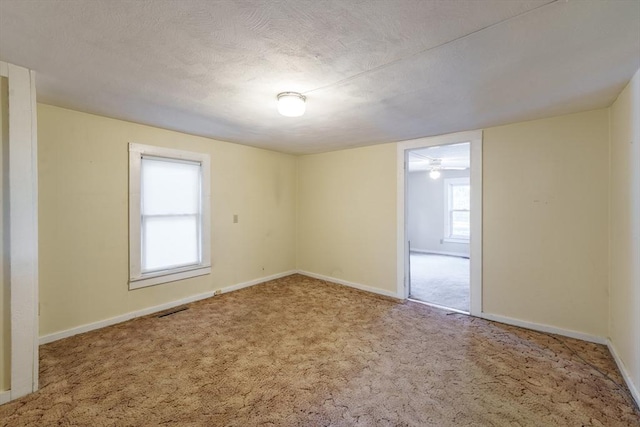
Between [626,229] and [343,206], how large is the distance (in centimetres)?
344

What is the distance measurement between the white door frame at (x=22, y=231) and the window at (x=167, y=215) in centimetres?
133

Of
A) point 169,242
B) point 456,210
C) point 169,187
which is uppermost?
point 169,187

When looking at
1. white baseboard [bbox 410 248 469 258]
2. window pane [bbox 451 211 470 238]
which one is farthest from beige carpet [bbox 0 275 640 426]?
window pane [bbox 451 211 470 238]

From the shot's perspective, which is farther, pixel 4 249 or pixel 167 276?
pixel 167 276

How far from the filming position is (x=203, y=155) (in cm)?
418

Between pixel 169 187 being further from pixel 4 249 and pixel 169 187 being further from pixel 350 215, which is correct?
pixel 350 215

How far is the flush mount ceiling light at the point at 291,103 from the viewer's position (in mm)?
2438

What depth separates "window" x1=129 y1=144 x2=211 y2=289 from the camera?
11.5 ft

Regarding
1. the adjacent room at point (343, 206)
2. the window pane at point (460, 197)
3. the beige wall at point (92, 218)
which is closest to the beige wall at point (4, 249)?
the adjacent room at point (343, 206)

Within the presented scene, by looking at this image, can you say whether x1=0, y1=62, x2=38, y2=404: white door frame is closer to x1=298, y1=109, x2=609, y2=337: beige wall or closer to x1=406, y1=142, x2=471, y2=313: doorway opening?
x1=298, y1=109, x2=609, y2=337: beige wall

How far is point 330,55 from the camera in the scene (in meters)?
1.83

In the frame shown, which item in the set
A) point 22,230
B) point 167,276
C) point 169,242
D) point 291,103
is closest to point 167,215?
point 169,242

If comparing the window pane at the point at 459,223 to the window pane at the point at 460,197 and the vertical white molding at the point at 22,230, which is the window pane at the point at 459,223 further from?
the vertical white molding at the point at 22,230

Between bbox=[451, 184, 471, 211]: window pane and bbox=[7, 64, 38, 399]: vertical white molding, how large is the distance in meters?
8.53
